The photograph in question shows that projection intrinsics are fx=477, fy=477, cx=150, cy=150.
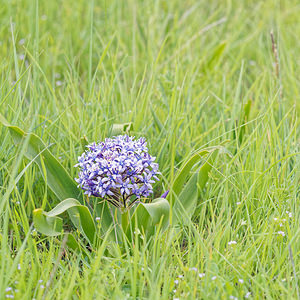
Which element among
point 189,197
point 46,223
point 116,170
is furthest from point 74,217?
point 189,197

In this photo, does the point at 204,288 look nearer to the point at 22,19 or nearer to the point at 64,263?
the point at 64,263

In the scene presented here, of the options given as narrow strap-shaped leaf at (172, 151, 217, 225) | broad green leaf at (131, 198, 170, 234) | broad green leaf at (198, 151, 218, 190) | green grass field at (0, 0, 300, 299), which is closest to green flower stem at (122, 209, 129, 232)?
broad green leaf at (131, 198, 170, 234)

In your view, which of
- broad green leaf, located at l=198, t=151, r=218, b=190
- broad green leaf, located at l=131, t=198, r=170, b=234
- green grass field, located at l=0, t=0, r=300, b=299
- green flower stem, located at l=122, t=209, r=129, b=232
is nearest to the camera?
green grass field, located at l=0, t=0, r=300, b=299

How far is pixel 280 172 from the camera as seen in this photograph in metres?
2.59

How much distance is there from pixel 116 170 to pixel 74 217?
39cm

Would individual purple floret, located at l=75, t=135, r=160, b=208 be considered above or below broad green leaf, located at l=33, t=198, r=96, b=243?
above

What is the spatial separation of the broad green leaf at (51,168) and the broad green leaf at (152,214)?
384 mm

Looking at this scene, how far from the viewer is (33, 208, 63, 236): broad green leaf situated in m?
1.94

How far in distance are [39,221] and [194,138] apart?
127 cm

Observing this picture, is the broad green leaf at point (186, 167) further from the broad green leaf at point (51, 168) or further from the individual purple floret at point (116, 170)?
the broad green leaf at point (51, 168)

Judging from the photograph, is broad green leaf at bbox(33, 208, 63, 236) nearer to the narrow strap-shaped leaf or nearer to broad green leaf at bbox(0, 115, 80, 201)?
broad green leaf at bbox(0, 115, 80, 201)

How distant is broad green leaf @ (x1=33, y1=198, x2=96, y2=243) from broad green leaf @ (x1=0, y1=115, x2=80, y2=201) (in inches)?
5.6

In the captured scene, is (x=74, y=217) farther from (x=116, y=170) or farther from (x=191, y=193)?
(x=191, y=193)

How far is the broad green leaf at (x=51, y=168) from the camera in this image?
222 cm
